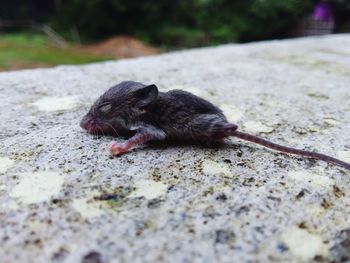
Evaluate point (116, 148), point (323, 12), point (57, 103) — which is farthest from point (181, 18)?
point (116, 148)

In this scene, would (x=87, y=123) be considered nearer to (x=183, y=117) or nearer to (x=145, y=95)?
(x=145, y=95)

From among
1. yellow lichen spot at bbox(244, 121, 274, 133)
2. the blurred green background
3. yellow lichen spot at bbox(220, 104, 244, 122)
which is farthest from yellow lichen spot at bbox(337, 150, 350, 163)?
the blurred green background

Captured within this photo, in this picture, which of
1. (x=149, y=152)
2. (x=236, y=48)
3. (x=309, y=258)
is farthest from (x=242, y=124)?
(x=236, y=48)

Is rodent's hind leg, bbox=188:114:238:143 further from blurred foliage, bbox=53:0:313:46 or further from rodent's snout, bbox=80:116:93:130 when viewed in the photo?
blurred foliage, bbox=53:0:313:46

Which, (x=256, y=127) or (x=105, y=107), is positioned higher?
(x=105, y=107)

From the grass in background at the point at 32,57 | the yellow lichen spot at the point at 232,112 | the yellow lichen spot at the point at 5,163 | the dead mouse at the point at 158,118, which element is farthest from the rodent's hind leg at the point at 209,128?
the grass in background at the point at 32,57

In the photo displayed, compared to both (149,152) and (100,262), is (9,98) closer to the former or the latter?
(149,152)
